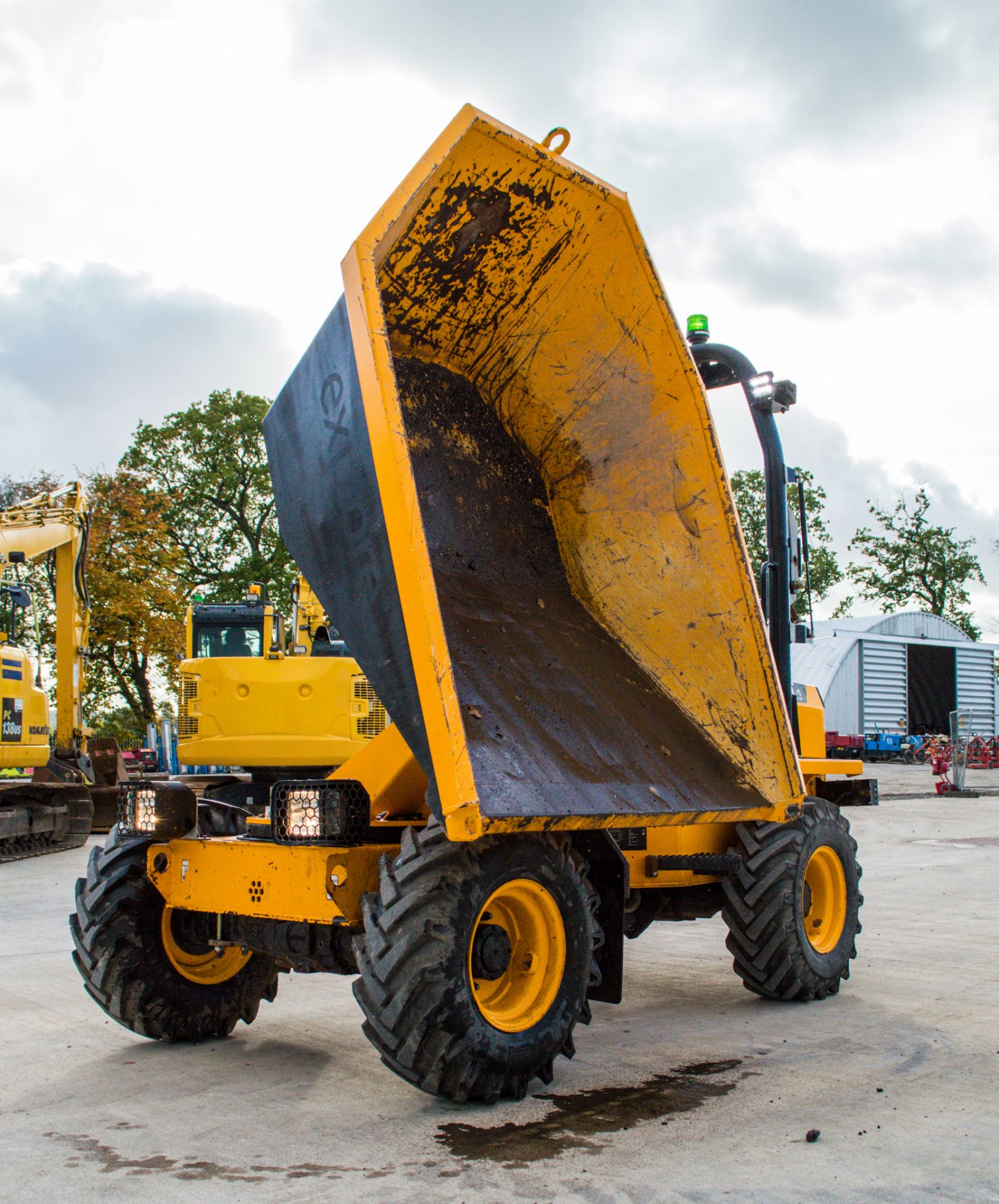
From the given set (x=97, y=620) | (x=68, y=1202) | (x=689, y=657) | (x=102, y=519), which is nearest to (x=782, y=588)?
(x=689, y=657)

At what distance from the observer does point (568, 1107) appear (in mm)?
3932

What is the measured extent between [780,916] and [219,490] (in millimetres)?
36290

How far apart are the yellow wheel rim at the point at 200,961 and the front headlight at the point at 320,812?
84 centimetres

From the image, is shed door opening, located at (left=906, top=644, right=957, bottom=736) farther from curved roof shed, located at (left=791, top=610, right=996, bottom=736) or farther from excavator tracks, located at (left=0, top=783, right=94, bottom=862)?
excavator tracks, located at (left=0, top=783, right=94, bottom=862)

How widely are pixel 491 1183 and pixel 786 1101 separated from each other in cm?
129

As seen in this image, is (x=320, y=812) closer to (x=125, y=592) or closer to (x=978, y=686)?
(x=125, y=592)

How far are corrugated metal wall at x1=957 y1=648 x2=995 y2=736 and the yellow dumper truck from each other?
34058 mm

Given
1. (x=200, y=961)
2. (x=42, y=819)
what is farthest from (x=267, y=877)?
(x=42, y=819)

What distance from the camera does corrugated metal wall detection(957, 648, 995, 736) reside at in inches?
1484

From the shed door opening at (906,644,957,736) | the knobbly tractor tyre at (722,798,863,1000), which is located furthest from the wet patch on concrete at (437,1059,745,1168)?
the shed door opening at (906,644,957,736)

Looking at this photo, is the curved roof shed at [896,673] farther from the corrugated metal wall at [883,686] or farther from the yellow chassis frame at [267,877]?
the yellow chassis frame at [267,877]

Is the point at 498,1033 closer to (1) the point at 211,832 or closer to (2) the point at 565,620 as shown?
(1) the point at 211,832

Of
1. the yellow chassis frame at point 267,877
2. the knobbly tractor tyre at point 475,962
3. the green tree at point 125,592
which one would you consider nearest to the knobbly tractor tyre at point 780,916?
the yellow chassis frame at point 267,877

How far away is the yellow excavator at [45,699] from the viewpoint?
1277 cm
